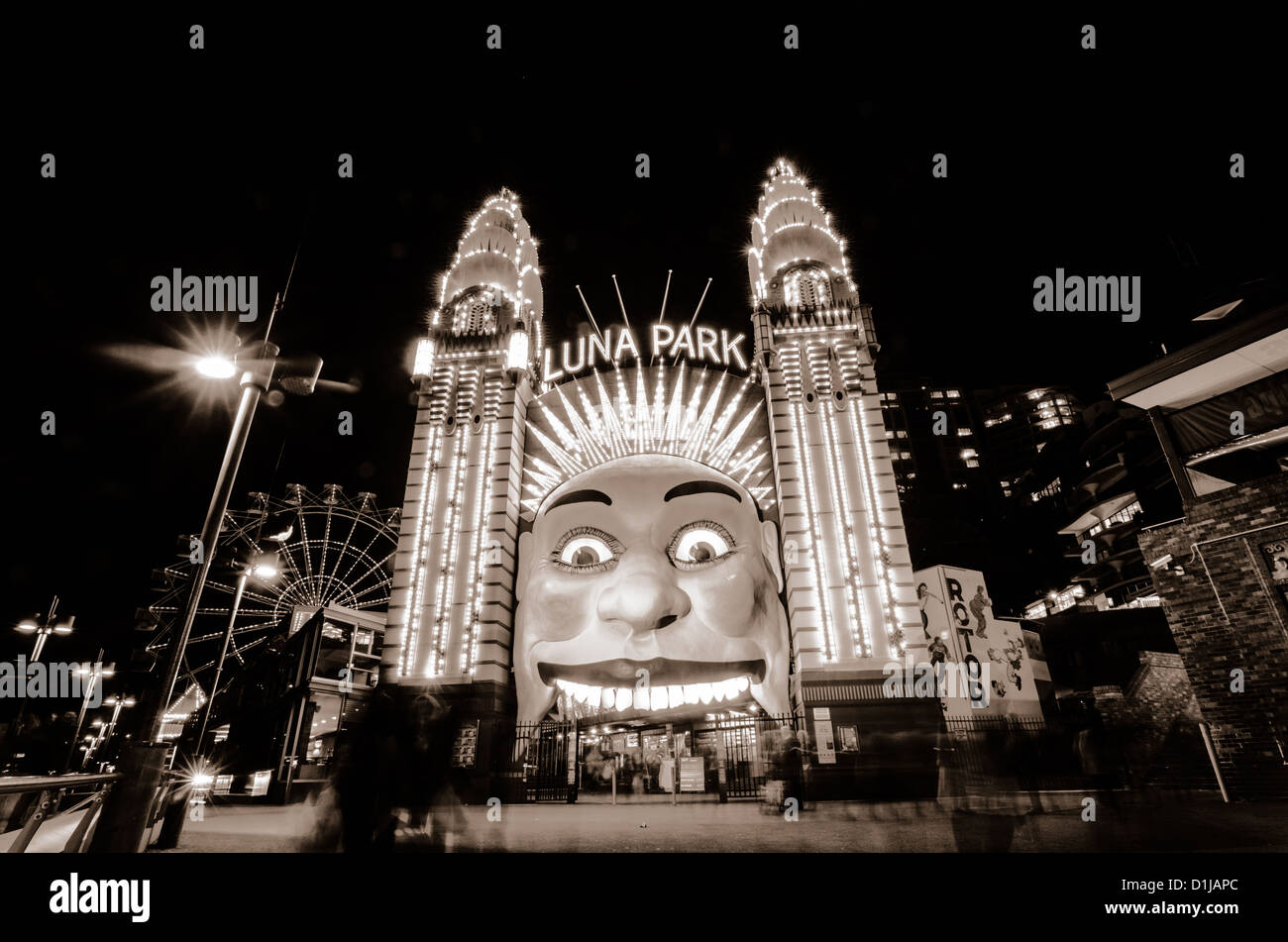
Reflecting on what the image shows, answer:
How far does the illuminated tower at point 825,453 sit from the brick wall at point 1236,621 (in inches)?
255

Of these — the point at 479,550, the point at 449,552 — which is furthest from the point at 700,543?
Result: the point at 449,552

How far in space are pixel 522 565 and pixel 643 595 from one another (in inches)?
210

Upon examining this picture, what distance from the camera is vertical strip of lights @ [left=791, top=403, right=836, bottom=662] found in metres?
15.9

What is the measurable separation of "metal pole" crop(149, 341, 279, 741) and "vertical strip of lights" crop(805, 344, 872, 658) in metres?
13.7

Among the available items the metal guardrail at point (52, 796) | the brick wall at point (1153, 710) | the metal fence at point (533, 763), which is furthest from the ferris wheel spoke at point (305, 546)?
the brick wall at point (1153, 710)

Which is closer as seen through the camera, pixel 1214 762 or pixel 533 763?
pixel 1214 762

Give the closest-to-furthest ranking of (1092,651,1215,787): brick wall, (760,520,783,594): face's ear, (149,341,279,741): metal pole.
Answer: (149,341,279,741): metal pole → (760,520,783,594): face's ear → (1092,651,1215,787): brick wall

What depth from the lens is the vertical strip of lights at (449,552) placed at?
56.7 ft

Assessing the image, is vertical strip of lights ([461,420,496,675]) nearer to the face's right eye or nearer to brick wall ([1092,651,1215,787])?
the face's right eye

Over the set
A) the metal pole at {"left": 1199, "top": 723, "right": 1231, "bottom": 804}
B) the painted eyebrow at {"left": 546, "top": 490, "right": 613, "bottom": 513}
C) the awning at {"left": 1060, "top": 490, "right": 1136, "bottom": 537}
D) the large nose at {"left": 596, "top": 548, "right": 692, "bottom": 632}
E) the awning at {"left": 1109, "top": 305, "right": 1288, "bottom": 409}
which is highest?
the awning at {"left": 1060, "top": 490, "right": 1136, "bottom": 537}

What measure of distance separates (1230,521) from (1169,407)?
3.75 metres

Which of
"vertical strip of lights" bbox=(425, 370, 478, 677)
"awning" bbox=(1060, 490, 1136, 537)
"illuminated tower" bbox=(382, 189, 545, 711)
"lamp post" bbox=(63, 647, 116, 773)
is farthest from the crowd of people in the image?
"awning" bbox=(1060, 490, 1136, 537)

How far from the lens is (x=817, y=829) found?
9.86m

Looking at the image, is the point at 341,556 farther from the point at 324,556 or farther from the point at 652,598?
the point at 652,598
